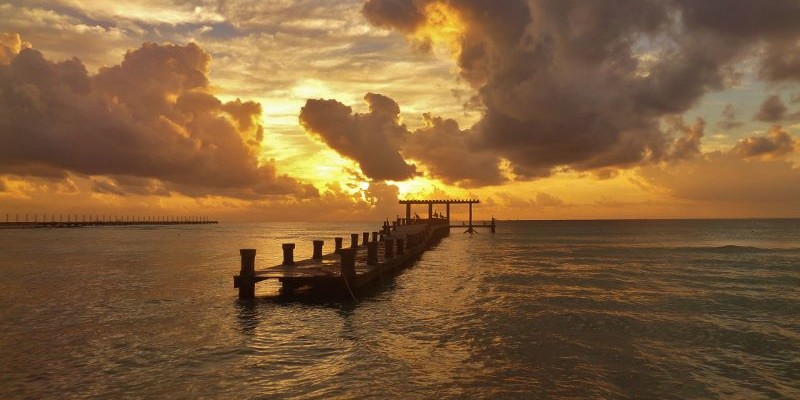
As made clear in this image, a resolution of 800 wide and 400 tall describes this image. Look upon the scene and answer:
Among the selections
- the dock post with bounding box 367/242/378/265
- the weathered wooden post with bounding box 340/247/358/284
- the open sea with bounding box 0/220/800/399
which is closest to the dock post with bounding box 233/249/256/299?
the open sea with bounding box 0/220/800/399

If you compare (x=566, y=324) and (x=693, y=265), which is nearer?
(x=566, y=324)

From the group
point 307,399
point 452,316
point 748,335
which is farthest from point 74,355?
point 748,335

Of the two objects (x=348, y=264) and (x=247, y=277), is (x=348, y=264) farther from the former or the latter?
(x=247, y=277)

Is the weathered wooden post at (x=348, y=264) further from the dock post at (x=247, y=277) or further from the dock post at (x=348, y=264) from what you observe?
the dock post at (x=247, y=277)

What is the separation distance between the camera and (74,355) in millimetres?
12695

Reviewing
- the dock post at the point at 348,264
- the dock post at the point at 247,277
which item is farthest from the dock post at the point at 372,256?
the dock post at the point at 247,277

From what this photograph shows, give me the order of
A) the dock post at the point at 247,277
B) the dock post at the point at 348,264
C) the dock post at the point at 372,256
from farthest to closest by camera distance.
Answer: the dock post at the point at 372,256, the dock post at the point at 348,264, the dock post at the point at 247,277

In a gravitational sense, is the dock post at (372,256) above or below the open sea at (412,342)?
above

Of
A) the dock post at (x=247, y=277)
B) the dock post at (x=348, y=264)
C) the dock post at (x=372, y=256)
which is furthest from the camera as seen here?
the dock post at (x=372, y=256)

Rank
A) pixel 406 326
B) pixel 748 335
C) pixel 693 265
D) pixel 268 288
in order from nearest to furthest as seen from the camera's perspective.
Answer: pixel 748 335 < pixel 406 326 < pixel 268 288 < pixel 693 265

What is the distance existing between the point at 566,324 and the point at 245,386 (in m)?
10.1

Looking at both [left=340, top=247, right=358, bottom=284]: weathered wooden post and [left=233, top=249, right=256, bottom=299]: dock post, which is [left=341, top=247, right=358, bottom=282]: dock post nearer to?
[left=340, top=247, right=358, bottom=284]: weathered wooden post

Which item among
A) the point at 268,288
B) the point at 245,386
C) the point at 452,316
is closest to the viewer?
the point at 245,386

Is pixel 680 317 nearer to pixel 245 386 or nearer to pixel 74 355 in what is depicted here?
pixel 245 386
